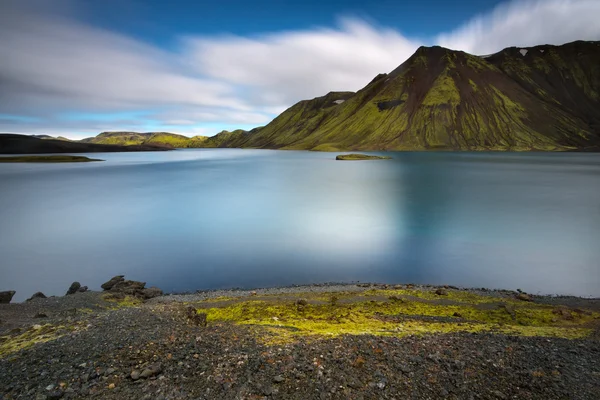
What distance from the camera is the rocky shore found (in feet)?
23.2

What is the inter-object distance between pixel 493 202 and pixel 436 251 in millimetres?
26719

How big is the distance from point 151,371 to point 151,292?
11813 mm

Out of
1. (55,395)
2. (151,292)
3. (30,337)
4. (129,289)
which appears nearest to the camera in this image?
(55,395)

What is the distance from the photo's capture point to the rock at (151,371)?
7352mm

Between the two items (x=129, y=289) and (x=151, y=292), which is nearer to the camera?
(x=129, y=289)

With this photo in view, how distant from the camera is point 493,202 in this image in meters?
45.5

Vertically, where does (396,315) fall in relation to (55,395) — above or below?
below

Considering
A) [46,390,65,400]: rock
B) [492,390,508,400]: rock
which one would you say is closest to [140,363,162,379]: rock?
[46,390,65,400]: rock

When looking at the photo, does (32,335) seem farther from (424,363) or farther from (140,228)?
(140,228)

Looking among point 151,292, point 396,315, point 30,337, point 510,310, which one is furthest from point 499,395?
point 151,292

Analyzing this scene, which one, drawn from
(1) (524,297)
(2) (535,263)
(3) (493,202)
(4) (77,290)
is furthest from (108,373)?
(3) (493,202)

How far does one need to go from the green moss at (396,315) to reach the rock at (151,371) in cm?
352

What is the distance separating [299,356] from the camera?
8250 mm

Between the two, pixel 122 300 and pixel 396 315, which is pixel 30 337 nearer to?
pixel 122 300
